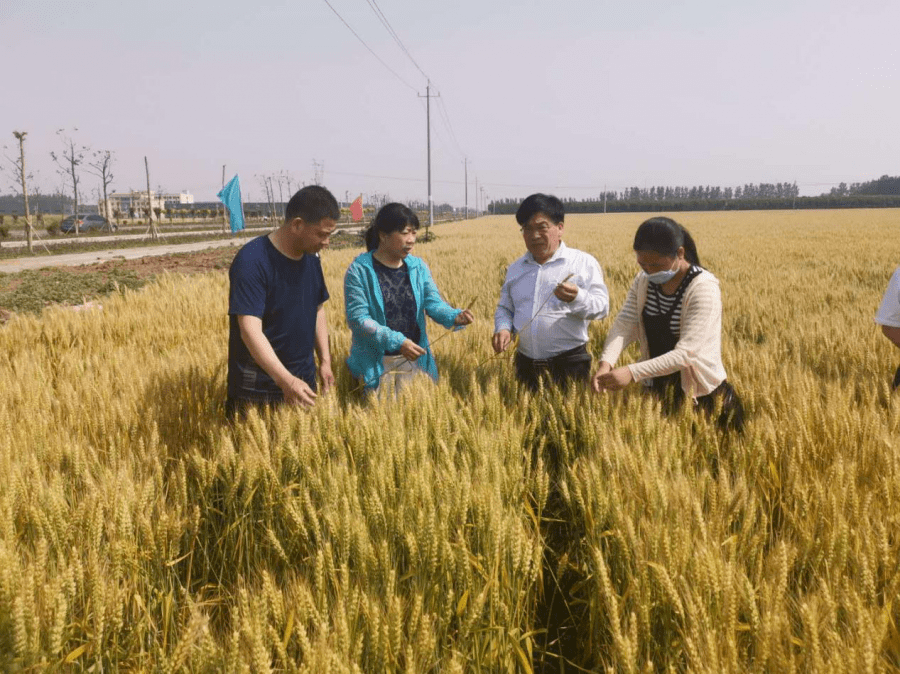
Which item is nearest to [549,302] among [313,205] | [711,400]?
[711,400]

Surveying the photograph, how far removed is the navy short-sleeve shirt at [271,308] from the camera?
7.45 ft

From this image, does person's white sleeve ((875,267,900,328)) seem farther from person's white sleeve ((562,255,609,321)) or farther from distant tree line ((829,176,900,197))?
distant tree line ((829,176,900,197))

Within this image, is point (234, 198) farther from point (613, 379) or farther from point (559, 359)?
point (613, 379)

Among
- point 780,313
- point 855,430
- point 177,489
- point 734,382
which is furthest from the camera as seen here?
point 780,313

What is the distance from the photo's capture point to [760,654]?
0.98 m

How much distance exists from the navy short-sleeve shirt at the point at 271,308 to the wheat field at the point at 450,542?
1.07ft

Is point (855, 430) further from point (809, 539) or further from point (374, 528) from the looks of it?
point (374, 528)

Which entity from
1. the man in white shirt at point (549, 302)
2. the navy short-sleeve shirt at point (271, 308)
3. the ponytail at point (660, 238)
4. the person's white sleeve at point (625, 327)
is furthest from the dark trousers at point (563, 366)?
the navy short-sleeve shirt at point (271, 308)

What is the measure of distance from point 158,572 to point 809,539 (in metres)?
1.55

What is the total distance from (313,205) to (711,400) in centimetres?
185

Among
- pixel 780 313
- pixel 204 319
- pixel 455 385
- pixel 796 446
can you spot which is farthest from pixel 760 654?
pixel 780 313

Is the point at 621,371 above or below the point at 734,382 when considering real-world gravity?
above

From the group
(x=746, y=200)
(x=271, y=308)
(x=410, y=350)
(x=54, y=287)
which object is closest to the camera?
(x=271, y=308)

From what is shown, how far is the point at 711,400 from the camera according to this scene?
2.47 meters
